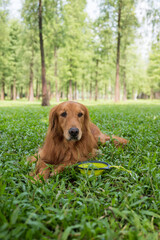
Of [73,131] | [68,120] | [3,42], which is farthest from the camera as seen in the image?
[3,42]

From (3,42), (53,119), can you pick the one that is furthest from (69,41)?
A: (53,119)

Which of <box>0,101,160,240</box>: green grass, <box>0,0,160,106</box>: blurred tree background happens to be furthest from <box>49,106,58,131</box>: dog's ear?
<box>0,0,160,106</box>: blurred tree background

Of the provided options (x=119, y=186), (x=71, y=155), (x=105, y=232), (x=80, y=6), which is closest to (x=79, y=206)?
(x=105, y=232)

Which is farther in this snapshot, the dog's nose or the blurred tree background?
the blurred tree background

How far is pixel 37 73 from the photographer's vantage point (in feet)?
94.3

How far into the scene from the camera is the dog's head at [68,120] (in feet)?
8.89

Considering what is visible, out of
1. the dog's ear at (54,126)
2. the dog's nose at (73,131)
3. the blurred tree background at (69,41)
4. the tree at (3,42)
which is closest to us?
the dog's nose at (73,131)

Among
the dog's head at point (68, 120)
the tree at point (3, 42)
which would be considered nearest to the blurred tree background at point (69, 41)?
the tree at point (3, 42)

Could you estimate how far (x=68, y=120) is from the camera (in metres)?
2.85

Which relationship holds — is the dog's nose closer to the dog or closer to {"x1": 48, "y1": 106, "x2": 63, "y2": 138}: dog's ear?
the dog

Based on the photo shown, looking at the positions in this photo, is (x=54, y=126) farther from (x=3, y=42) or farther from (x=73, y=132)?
(x=3, y=42)

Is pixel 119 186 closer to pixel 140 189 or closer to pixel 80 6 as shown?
pixel 140 189

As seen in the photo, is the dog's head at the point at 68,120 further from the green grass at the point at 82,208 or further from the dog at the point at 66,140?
the green grass at the point at 82,208

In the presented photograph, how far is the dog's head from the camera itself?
2710mm
